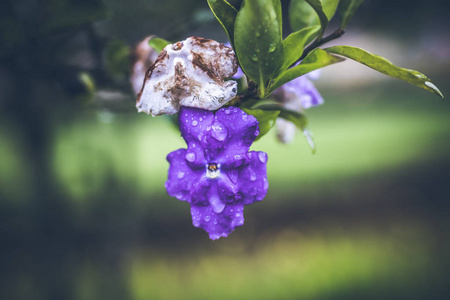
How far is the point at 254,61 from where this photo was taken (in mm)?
462

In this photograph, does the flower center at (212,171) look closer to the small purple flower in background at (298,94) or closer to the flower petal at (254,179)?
the flower petal at (254,179)

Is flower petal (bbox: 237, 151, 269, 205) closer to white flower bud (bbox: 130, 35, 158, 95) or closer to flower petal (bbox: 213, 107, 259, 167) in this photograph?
flower petal (bbox: 213, 107, 259, 167)

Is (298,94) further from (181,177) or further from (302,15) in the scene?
(181,177)

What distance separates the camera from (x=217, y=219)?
47 centimetres

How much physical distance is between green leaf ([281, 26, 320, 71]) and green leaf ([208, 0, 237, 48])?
0.08 metres

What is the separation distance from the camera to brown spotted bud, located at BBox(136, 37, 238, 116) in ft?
1.49

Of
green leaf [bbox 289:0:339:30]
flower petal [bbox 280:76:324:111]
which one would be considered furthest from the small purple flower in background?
green leaf [bbox 289:0:339:30]

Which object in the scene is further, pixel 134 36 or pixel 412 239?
pixel 412 239

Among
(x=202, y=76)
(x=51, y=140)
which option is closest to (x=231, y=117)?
(x=202, y=76)

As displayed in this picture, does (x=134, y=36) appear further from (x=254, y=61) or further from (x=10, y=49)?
(x=254, y=61)

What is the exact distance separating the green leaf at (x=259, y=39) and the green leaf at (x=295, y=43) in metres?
0.01

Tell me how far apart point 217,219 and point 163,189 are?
3328 millimetres

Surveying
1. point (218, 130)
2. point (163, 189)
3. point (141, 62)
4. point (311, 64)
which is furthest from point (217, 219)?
point (163, 189)

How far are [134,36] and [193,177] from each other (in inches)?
25.0
